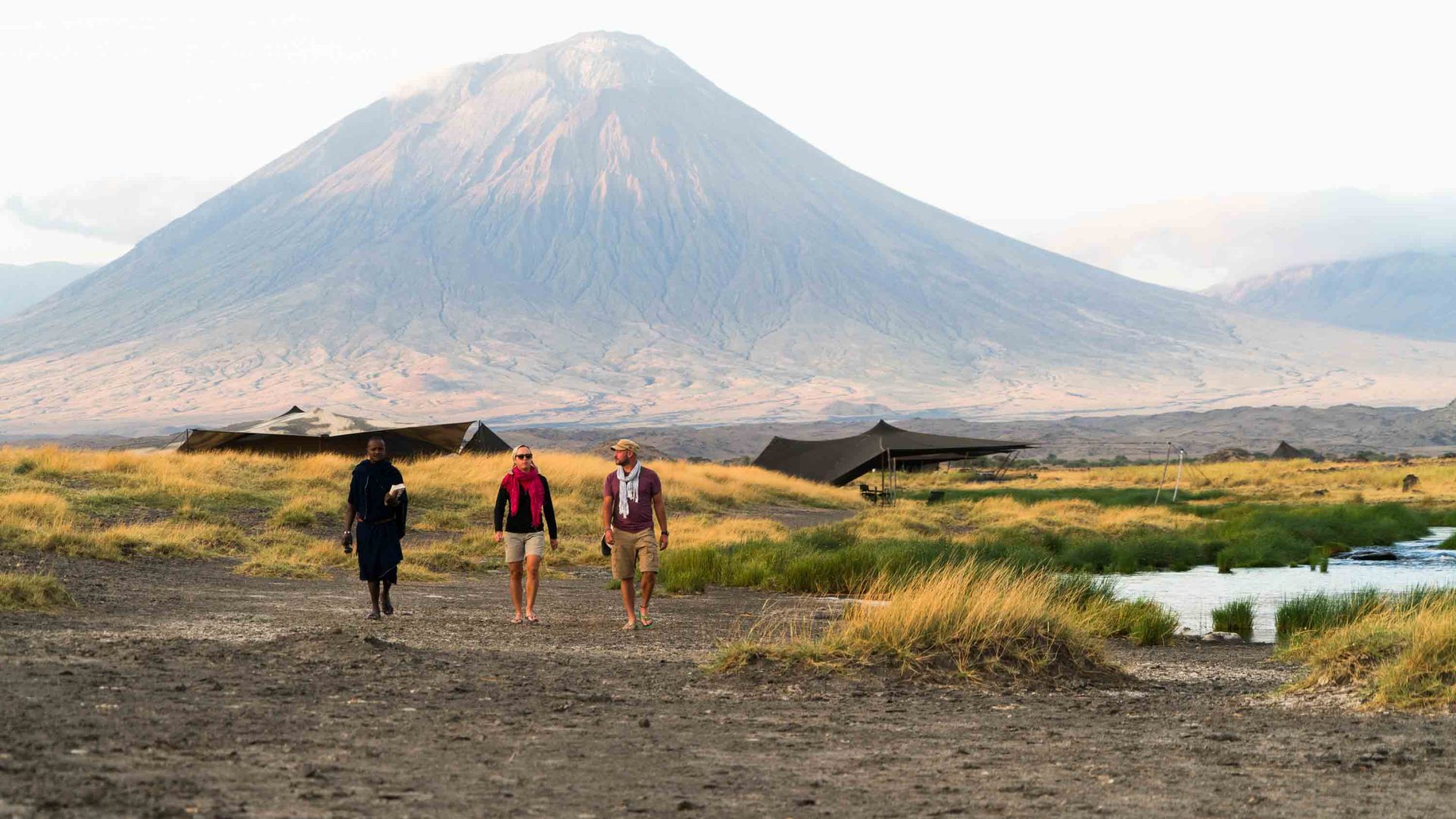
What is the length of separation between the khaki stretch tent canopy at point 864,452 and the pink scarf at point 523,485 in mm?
28235

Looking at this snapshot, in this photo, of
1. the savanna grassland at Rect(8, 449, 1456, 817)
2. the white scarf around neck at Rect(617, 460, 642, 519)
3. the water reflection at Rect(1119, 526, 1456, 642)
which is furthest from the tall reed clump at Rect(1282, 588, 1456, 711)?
the white scarf around neck at Rect(617, 460, 642, 519)

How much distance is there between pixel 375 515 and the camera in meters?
12.2

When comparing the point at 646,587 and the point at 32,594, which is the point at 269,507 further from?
the point at 646,587

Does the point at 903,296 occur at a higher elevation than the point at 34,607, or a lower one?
higher

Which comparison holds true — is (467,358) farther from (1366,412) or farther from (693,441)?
(1366,412)

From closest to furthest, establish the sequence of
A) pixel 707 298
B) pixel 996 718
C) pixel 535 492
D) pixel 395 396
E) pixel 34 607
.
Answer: pixel 996 718, pixel 34 607, pixel 535 492, pixel 395 396, pixel 707 298

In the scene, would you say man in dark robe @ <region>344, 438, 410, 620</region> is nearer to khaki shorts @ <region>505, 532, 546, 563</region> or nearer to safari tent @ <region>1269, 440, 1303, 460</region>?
khaki shorts @ <region>505, 532, 546, 563</region>

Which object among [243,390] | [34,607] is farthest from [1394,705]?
[243,390]

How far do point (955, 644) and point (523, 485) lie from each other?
4.15 m

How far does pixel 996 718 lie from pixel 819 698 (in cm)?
104

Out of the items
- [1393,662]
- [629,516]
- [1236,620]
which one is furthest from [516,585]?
[1393,662]

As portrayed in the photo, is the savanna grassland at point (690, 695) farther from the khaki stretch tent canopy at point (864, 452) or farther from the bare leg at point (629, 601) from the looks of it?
the khaki stretch tent canopy at point (864, 452)

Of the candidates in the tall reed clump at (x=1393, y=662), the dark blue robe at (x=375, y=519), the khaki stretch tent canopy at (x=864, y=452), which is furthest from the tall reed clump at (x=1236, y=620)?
the khaki stretch tent canopy at (x=864, y=452)

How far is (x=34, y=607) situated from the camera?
11500 millimetres
